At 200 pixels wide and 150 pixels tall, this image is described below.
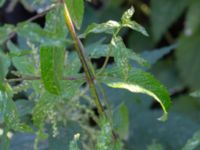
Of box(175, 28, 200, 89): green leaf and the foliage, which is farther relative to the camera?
box(175, 28, 200, 89): green leaf

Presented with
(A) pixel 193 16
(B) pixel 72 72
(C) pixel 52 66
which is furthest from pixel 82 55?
(A) pixel 193 16

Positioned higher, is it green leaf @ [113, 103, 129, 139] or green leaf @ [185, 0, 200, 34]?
green leaf @ [113, 103, 129, 139]

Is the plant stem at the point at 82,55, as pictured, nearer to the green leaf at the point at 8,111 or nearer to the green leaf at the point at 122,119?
the green leaf at the point at 8,111

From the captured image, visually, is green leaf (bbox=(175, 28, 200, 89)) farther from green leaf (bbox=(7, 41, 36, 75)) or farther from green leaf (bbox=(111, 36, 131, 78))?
A: green leaf (bbox=(111, 36, 131, 78))

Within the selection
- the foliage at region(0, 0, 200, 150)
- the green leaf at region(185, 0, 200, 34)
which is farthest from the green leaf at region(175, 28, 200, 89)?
the foliage at region(0, 0, 200, 150)

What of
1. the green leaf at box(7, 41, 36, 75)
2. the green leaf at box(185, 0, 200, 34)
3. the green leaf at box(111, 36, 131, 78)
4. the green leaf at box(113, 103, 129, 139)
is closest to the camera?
the green leaf at box(111, 36, 131, 78)

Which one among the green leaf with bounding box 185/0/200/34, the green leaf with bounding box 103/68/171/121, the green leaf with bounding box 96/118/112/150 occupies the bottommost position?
the green leaf with bounding box 185/0/200/34
